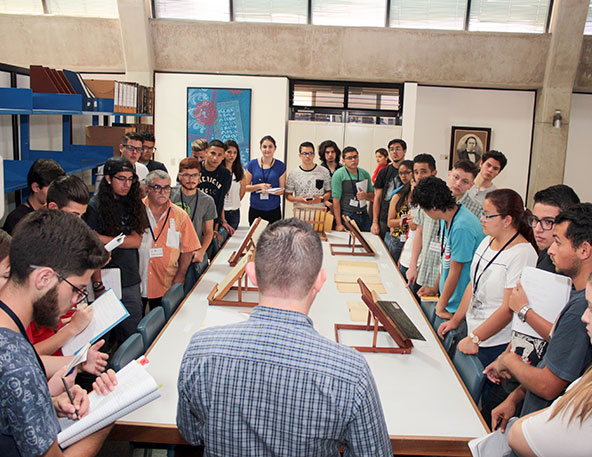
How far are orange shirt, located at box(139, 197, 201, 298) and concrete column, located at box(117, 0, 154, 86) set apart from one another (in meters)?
5.74

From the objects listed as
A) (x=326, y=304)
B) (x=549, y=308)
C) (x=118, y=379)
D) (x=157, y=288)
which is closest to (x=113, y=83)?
(x=157, y=288)

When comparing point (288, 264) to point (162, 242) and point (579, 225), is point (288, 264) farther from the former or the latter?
point (162, 242)

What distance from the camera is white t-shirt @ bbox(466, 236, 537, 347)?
2.59m

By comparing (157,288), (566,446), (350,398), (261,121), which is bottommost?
(157,288)

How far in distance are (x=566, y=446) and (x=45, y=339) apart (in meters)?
2.05

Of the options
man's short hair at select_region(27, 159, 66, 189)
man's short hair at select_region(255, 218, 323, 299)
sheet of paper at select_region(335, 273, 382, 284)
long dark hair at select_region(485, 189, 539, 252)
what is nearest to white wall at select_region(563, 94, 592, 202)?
sheet of paper at select_region(335, 273, 382, 284)

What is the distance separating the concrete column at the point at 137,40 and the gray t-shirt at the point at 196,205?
516cm

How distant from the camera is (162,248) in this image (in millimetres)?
3508

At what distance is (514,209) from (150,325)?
2.05 m

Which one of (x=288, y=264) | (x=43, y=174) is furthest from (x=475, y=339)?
(x=43, y=174)

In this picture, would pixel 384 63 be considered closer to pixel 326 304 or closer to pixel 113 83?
pixel 113 83

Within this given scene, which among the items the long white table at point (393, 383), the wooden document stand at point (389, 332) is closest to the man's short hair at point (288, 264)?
the long white table at point (393, 383)

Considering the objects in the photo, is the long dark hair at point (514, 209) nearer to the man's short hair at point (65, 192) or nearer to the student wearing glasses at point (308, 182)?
the man's short hair at point (65, 192)

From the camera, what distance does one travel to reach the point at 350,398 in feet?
3.96
